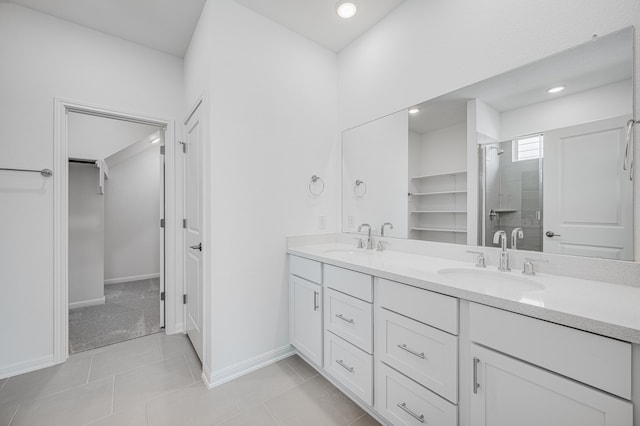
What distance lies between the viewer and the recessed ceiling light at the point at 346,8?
6.23 ft

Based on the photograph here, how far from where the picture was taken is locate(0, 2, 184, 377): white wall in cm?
194

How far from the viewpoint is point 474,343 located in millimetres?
1029

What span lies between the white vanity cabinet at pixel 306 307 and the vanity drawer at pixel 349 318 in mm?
102

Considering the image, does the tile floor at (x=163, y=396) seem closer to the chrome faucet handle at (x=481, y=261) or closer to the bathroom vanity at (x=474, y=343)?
the bathroom vanity at (x=474, y=343)

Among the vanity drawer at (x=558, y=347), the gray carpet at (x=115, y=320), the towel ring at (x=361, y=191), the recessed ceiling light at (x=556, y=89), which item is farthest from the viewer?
the gray carpet at (x=115, y=320)

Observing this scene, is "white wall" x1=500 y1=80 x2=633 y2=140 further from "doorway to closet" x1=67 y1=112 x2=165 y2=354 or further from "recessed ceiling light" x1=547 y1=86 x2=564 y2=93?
"doorway to closet" x1=67 y1=112 x2=165 y2=354

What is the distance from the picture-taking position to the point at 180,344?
2389 millimetres

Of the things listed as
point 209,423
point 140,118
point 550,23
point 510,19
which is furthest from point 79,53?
point 550,23

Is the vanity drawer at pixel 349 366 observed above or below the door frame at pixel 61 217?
below

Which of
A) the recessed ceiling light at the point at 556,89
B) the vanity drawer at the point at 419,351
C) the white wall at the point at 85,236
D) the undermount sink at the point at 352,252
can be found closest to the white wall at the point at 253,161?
the undermount sink at the point at 352,252

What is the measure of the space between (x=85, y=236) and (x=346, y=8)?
3.78 meters

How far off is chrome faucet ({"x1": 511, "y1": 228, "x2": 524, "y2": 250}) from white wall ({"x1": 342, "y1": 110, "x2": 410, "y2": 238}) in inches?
26.7

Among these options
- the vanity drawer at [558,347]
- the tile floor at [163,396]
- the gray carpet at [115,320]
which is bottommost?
the tile floor at [163,396]

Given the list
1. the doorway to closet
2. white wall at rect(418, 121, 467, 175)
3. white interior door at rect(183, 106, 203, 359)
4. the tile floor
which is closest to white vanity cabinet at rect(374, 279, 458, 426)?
the tile floor
